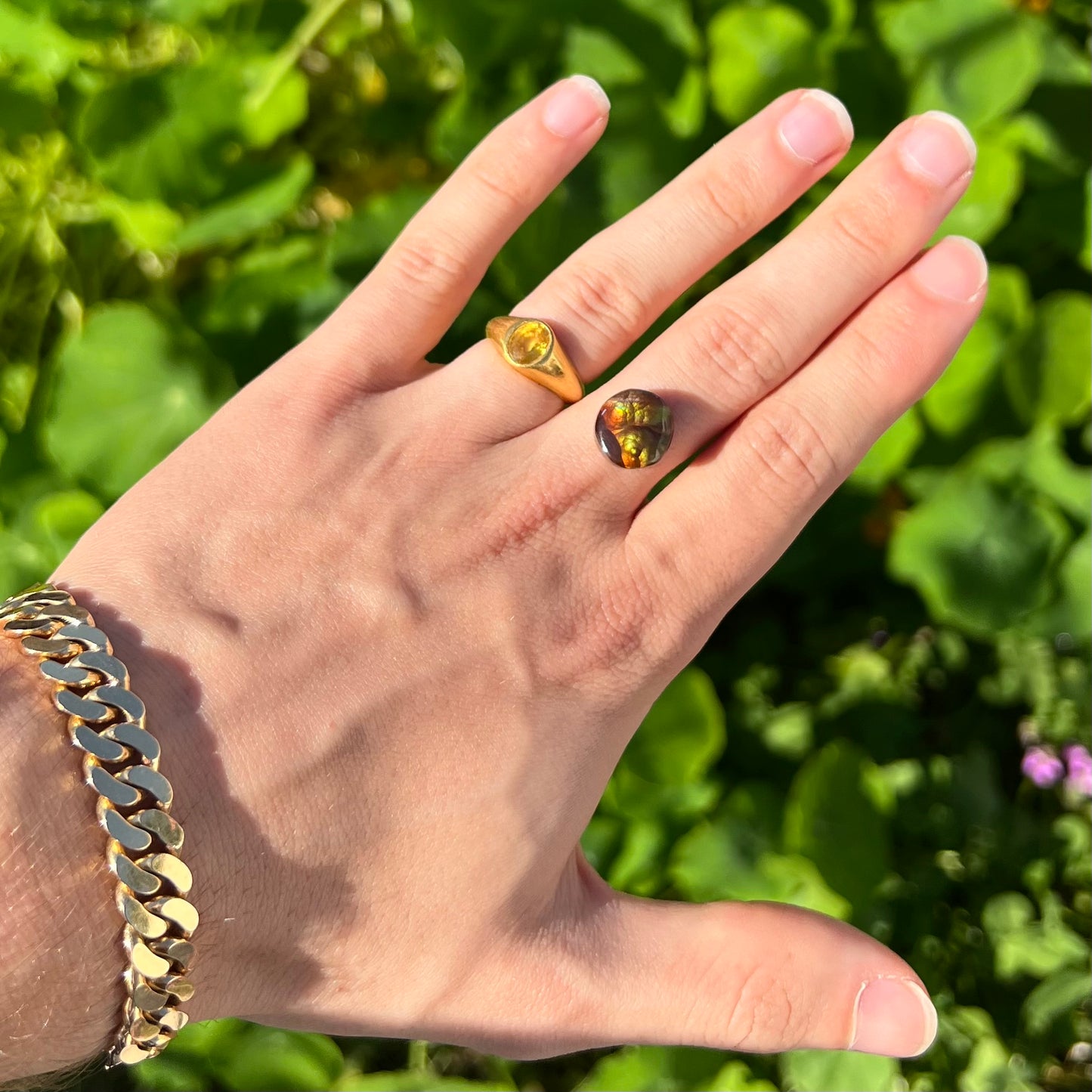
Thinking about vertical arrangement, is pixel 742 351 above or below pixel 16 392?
above

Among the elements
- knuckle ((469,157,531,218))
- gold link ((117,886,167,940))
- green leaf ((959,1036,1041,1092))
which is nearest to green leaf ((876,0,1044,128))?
knuckle ((469,157,531,218))

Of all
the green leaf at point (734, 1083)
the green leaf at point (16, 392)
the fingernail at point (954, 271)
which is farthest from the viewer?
the green leaf at point (16, 392)

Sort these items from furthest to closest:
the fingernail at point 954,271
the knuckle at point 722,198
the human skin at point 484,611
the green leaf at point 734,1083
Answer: the green leaf at point 734,1083 → the knuckle at point 722,198 → the fingernail at point 954,271 → the human skin at point 484,611

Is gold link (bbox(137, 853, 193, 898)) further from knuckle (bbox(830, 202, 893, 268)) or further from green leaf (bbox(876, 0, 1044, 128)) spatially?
green leaf (bbox(876, 0, 1044, 128))

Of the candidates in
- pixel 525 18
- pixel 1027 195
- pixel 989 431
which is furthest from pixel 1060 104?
pixel 525 18

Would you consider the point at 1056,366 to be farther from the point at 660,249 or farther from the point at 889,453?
the point at 660,249

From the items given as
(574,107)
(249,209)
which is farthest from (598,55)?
(249,209)

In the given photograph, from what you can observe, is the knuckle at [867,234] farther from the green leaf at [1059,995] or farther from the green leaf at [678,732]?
the green leaf at [1059,995]

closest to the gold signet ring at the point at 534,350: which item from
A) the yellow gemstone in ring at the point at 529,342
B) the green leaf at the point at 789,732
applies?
the yellow gemstone in ring at the point at 529,342
